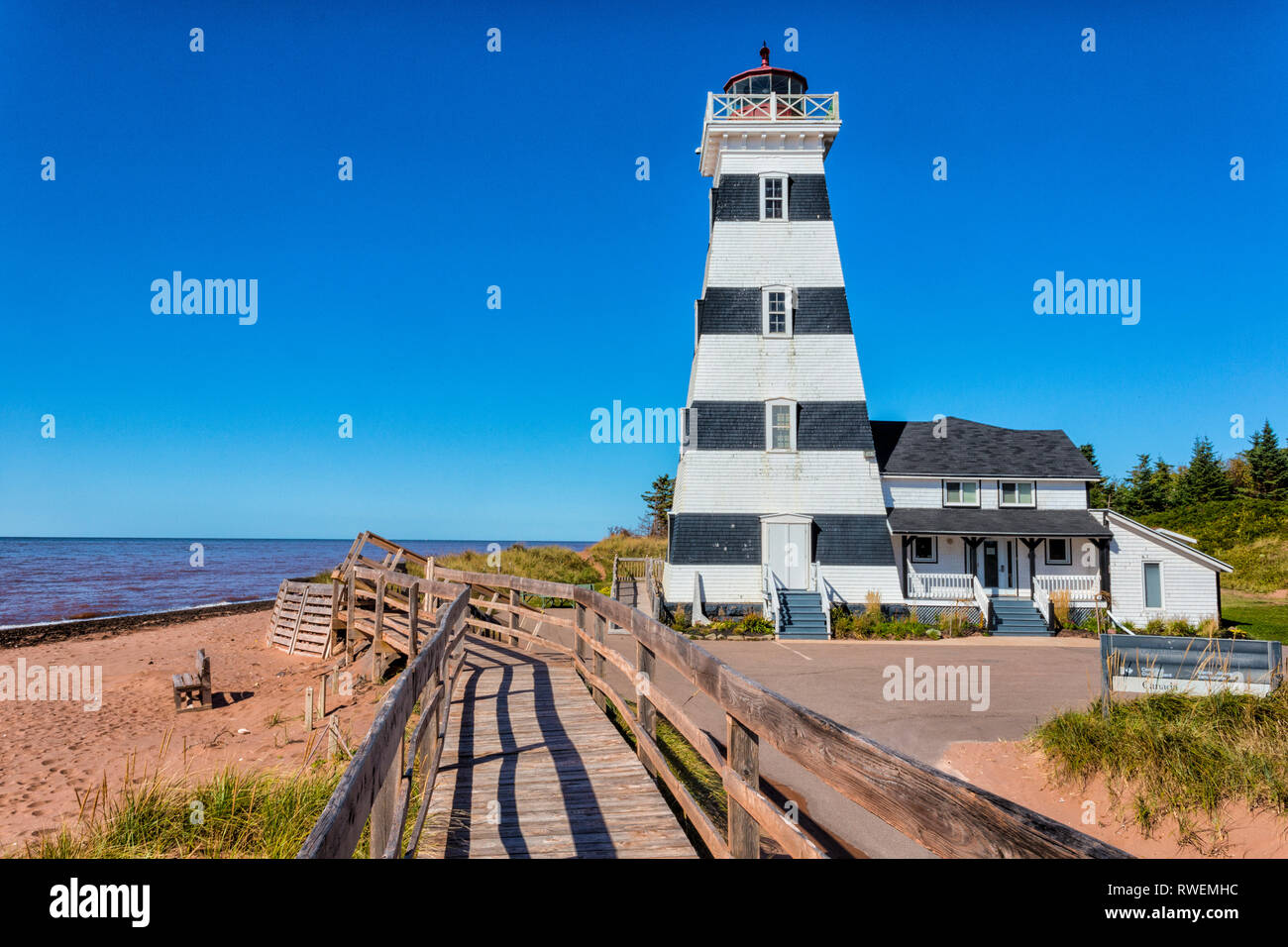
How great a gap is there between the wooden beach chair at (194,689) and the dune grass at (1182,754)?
1456 cm

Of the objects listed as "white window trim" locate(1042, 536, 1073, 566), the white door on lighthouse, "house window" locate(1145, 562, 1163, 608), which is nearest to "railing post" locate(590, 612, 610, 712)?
the white door on lighthouse

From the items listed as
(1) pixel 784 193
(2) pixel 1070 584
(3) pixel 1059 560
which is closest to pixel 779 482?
(1) pixel 784 193

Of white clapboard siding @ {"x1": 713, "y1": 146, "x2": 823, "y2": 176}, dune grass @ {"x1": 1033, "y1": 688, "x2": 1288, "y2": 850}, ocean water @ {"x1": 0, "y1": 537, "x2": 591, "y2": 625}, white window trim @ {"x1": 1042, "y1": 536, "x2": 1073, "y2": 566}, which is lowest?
ocean water @ {"x1": 0, "y1": 537, "x2": 591, "y2": 625}

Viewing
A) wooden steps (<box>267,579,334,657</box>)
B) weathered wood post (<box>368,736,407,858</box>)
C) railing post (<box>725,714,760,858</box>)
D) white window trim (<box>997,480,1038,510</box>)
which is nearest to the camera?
weathered wood post (<box>368,736,407,858</box>)

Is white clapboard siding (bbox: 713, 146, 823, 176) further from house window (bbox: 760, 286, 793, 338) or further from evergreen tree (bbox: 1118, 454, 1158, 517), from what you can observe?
evergreen tree (bbox: 1118, 454, 1158, 517)

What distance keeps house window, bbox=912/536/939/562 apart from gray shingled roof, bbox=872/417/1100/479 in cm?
223

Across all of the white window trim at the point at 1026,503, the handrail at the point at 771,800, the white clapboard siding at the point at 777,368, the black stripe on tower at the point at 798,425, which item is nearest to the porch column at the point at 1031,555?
the white window trim at the point at 1026,503

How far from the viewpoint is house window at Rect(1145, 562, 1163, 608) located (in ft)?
73.2

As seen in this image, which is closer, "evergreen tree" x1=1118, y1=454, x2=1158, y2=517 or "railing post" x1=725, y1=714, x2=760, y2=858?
"railing post" x1=725, y1=714, x2=760, y2=858

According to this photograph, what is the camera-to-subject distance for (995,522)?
74.1 ft
